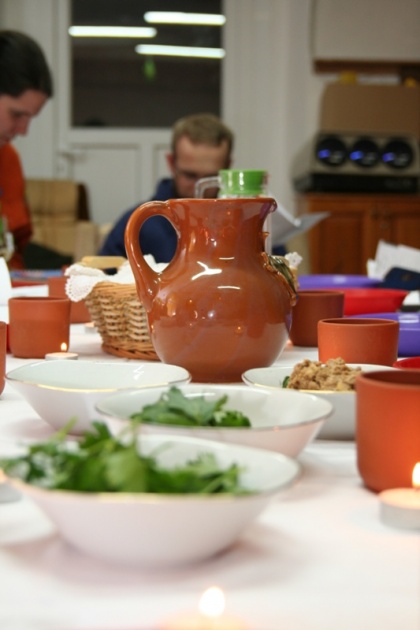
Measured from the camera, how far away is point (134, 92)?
5.52 metres

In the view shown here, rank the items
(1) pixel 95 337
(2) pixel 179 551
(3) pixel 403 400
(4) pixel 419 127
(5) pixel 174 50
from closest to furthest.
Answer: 1. (2) pixel 179 551
2. (3) pixel 403 400
3. (1) pixel 95 337
4. (4) pixel 419 127
5. (5) pixel 174 50

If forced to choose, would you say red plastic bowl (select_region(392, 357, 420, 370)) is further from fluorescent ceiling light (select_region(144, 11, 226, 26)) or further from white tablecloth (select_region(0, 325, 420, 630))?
fluorescent ceiling light (select_region(144, 11, 226, 26))

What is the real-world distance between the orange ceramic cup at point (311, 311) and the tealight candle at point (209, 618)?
33.1 inches

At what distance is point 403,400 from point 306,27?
4896 millimetres

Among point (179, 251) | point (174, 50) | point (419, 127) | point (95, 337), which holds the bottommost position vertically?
point (95, 337)

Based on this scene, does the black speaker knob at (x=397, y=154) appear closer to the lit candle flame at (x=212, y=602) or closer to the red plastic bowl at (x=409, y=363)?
the red plastic bowl at (x=409, y=363)

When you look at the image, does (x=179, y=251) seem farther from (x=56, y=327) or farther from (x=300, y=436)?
(x=300, y=436)

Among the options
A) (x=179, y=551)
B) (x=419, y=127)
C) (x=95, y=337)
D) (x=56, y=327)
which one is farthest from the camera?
(x=419, y=127)

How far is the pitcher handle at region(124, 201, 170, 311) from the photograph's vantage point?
1.00 meters

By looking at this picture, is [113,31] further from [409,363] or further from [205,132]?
[409,363]

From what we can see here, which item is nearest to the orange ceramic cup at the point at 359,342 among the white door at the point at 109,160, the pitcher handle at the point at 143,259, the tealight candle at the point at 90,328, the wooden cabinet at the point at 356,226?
the pitcher handle at the point at 143,259

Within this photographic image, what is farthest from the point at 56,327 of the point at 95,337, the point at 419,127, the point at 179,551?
the point at 419,127

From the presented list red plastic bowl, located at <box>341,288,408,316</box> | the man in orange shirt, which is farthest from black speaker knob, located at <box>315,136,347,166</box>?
red plastic bowl, located at <box>341,288,408,316</box>

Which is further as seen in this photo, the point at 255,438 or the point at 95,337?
the point at 95,337
